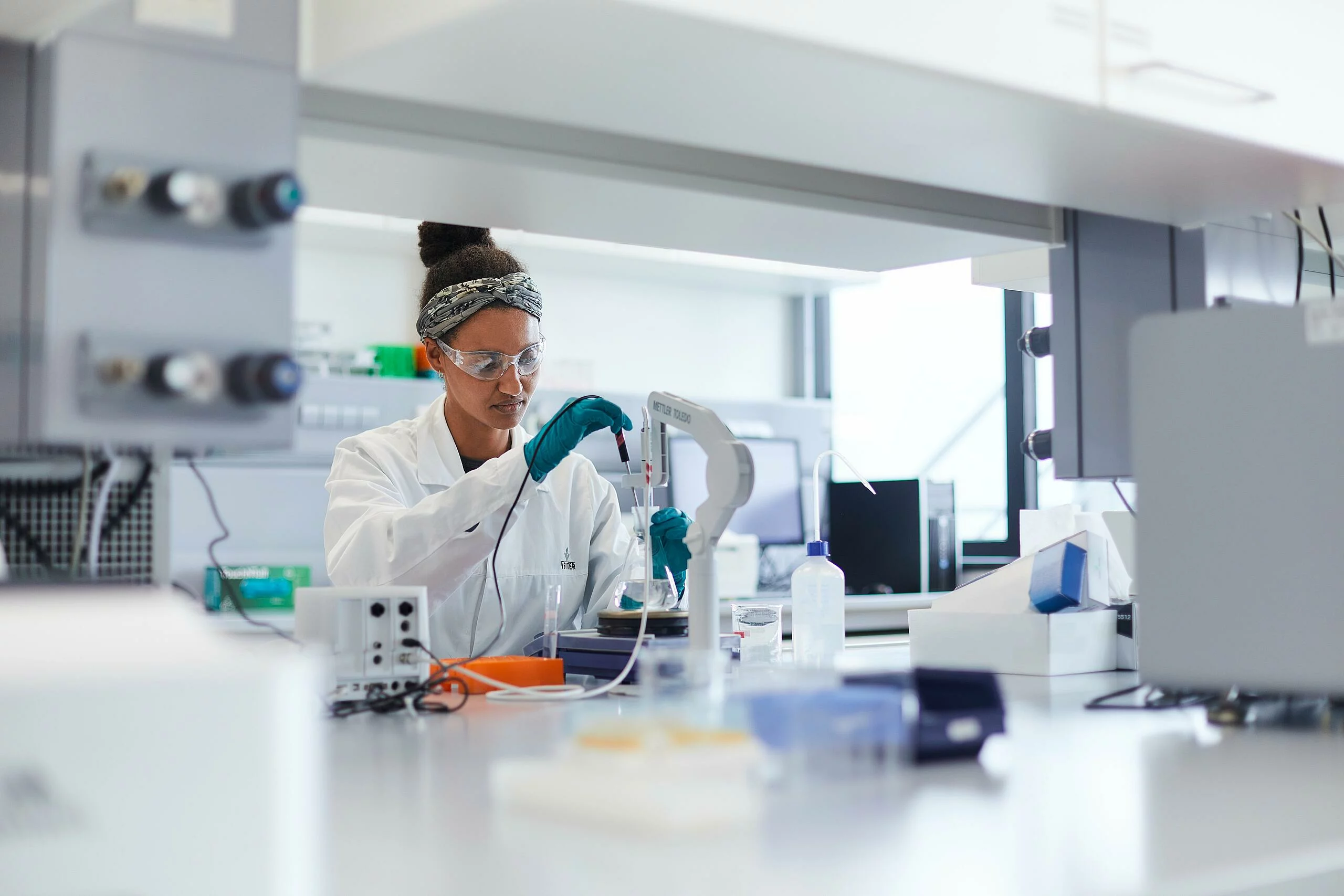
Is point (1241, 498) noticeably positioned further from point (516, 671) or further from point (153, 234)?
point (153, 234)

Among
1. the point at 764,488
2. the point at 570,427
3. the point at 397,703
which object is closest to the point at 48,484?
the point at 397,703

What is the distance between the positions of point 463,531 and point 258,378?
1340 millimetres

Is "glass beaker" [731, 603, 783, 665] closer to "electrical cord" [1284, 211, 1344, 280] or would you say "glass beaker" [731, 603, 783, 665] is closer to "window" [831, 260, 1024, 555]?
"electrical cord" [1284, 211, 1344, 280]

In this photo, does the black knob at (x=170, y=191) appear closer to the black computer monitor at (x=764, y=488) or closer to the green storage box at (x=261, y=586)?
the green storage box at (x=261, y=586)

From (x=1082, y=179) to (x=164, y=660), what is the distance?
51.9 inches

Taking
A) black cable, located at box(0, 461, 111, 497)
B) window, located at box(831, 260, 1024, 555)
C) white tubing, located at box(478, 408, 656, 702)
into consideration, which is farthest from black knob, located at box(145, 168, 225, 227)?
window, located at box(831, 260, 1024, 555)

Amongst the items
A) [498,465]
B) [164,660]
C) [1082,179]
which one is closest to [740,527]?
[498,465]

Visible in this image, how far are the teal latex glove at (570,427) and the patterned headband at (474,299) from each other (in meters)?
0.64

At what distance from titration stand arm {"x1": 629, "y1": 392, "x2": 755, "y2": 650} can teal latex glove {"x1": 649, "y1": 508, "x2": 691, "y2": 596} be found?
1.15 ft

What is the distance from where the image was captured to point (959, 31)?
119cm

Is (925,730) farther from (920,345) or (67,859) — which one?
(920,345)

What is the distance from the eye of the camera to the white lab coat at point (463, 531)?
2314 millimetres

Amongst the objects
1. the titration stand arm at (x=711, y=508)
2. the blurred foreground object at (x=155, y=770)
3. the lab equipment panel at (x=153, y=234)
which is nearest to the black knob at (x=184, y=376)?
the lab equipment panel at (x=153, y=234)

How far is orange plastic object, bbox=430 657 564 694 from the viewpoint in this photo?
1765 mm
